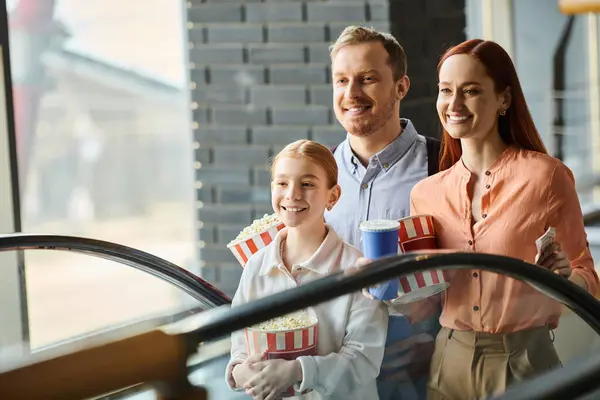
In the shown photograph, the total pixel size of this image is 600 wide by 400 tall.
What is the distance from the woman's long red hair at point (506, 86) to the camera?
6.90 ft

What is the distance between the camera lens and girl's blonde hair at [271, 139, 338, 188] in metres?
2.02

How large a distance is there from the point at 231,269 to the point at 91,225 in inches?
181

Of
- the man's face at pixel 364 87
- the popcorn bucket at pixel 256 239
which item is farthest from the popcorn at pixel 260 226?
the man's face at pixel 364 87

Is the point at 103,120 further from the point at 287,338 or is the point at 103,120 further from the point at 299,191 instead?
the point at 287,338

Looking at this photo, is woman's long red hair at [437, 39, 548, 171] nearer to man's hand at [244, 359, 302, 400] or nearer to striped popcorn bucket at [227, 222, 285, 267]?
striped popcorn bucket at [227, 222, 285, 267]

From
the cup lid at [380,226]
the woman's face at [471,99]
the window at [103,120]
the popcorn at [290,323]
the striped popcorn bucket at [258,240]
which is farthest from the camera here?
the window at [103,120]

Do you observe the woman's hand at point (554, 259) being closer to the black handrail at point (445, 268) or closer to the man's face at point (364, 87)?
the black handrail at point (445, 268)

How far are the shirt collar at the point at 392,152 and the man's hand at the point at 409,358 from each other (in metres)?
0.58

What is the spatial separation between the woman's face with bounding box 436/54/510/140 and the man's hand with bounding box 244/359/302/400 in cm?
67

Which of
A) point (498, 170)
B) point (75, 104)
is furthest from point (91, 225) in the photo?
point (498, 170)

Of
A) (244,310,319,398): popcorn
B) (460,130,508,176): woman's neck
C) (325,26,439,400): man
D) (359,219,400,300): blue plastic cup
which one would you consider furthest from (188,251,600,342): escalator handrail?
(325,26,439,400): man

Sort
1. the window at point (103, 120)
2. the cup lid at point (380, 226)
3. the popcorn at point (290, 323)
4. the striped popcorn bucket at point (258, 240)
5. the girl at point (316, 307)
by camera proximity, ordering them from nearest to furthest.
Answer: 1. the popcorn at point (290, 323)
2. the girl at point (316, 307)
3. the cup lid at point (380, 226)
4. the striped popcorn bucket at point (258, 240)
5. the window at point (103, 120)

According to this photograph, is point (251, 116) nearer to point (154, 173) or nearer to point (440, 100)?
point (440, 100)

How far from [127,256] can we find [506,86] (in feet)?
3.37
